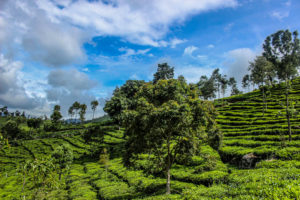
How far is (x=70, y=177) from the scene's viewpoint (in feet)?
135

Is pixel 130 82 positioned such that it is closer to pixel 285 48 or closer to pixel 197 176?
pixel 197 176

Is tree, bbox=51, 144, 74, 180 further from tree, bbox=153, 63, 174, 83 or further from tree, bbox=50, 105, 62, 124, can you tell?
tree, bbox=50, 105, 62, 124

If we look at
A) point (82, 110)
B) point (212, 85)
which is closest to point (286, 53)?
point (212, 85)

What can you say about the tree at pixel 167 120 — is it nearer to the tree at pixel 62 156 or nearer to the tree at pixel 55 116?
the tree at pixel 62 156

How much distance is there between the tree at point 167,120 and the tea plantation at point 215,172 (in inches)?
94.0

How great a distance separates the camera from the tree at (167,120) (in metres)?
17.5

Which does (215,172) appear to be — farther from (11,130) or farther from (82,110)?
(82,110)

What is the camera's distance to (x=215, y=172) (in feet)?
75.4

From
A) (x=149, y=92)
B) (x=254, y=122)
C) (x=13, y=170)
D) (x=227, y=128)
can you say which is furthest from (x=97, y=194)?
(x=13, y=170)

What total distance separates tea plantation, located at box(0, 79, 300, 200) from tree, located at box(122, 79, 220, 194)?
7.83ft

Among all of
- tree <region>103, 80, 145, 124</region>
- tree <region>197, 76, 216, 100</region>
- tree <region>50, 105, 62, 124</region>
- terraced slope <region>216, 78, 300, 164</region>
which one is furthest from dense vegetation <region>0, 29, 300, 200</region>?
tree <region>50, 105, 62, 124</region>

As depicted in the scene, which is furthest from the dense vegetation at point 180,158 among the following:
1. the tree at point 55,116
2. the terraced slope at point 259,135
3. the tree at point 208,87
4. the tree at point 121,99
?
the tree at point 55,116

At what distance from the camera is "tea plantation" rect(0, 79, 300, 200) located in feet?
37.4

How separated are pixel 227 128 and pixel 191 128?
32.9 meters
